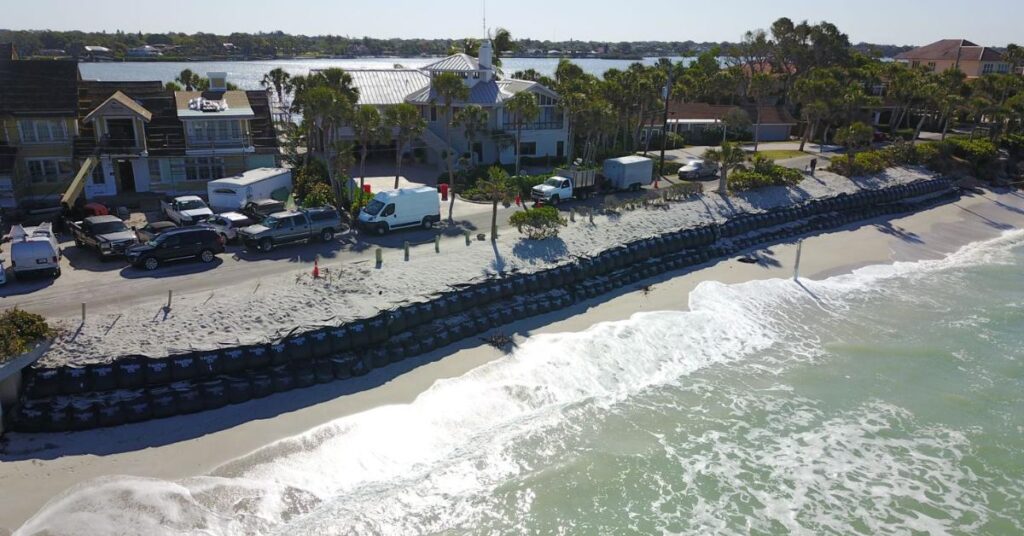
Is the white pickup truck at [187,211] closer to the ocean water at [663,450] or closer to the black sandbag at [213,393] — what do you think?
the black sandbag at [213,393]

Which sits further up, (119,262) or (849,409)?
(119,262)

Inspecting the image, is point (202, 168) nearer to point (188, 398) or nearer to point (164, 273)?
point (164, 273)

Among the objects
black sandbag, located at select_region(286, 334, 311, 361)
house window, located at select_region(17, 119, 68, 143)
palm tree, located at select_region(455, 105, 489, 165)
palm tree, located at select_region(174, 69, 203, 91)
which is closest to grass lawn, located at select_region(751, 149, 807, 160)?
palm tree, located at select_region(455, 105, 489, 165)

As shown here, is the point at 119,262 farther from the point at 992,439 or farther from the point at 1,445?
the point at 992,439

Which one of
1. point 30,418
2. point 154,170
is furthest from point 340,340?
point 154,170

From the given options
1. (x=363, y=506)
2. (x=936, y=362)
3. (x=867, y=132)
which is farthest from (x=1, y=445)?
(x=867, y=132)

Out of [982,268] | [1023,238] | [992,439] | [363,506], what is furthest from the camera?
[1023,238]
